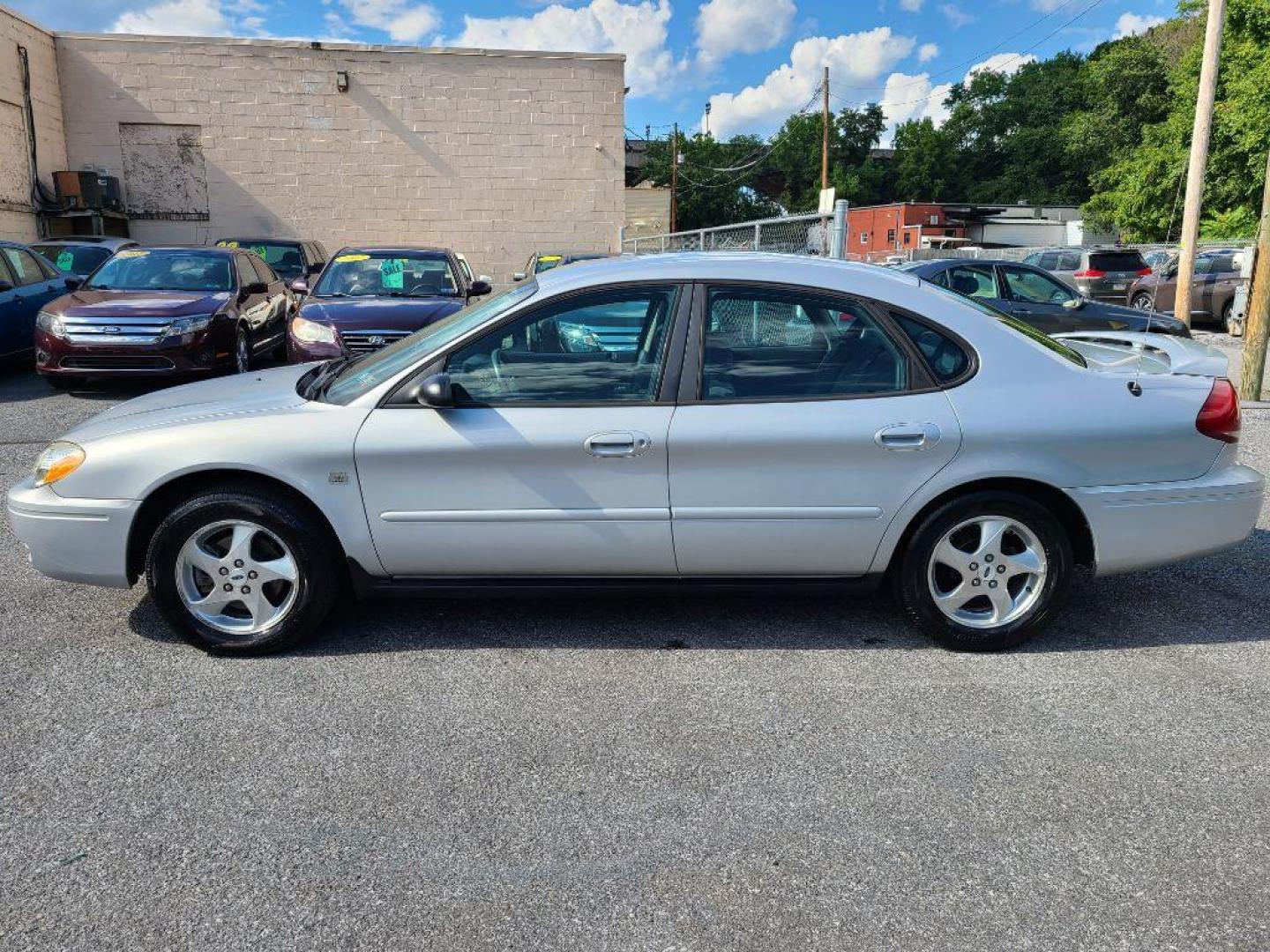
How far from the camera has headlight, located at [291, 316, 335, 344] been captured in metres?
8.30

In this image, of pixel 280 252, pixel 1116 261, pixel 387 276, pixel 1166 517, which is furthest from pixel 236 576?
pixel 1116 261

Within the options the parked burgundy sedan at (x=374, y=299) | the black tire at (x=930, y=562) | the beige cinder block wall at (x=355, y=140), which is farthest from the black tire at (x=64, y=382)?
the beige cinder block wall at (x=355, y=140)

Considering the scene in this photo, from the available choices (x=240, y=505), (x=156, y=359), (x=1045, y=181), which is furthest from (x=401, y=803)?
(x=1045, y=181)

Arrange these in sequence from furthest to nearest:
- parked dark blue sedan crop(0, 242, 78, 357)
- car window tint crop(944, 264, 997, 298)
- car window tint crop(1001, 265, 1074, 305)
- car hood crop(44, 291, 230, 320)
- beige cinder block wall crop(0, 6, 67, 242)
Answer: beige cinder block wall crop(0, 6, 67, 242) < car window tint crop(1001, 265, 1074, 305) < car window tint crop(944, 264, 997, 298) < parked dark blue sedan crop(0, 242, 78, 357) < car hood crop(44, 291, 230, 320)

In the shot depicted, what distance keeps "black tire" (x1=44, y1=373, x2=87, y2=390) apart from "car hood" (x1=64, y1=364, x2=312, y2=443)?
5910 millimetres

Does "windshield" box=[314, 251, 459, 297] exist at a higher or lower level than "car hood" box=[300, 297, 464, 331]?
higher

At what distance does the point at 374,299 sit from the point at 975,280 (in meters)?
7.17

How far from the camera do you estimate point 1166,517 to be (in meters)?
3.82

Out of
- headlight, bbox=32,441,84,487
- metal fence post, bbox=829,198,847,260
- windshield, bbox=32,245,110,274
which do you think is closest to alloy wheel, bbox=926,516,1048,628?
headlight, bbox=32,441,84,487

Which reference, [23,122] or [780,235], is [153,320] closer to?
[780,235]

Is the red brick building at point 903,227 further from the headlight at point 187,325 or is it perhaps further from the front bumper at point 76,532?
the front bumper at point 76,532

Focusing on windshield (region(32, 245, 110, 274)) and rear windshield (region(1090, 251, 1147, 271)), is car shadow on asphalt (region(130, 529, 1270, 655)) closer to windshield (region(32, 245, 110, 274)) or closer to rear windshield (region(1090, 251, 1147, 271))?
windshield (region(32, 245, 110, 274))

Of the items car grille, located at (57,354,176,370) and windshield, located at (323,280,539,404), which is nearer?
windshield, located at (323,280,539,404)

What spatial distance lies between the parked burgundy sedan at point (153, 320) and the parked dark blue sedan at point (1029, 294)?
7.70m
